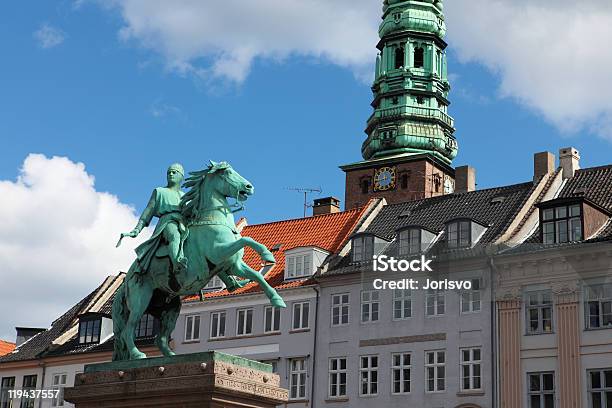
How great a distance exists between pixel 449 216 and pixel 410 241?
279 cm

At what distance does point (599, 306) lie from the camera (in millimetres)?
39094

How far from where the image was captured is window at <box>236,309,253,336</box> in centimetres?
4812

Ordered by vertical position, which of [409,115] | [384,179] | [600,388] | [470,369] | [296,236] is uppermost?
[409,115]

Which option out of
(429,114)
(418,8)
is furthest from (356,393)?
(418,8)

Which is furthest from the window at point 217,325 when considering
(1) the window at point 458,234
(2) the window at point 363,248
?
(1) the window at point 458,234

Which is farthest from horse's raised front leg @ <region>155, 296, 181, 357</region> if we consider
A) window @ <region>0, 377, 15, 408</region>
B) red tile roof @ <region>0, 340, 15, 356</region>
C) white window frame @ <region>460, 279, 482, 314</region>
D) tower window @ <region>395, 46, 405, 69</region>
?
tower window @ <region>395, 46, 405, 69</region>

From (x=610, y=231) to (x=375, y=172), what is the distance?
36472mm

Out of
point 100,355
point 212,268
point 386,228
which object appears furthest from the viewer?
point 100,355

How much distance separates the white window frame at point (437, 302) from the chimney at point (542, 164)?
7102 mm

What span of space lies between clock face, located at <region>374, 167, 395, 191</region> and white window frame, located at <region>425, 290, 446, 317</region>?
1249 inches

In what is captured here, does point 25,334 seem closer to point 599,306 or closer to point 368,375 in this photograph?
point 368,375

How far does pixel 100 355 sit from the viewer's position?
51969 millimetres

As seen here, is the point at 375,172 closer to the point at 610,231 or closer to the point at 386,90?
the point at 386,90

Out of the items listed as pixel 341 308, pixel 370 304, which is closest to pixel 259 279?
pixel 370 304
